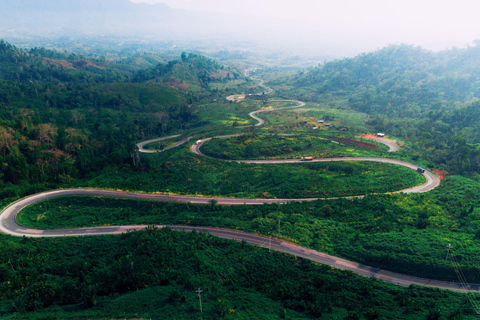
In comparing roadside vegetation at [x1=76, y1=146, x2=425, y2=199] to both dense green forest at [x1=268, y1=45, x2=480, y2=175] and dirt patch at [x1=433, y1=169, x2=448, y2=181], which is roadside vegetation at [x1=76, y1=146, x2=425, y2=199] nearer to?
dirt patch at [x1=433, y1=169, x2=448, y2=181]

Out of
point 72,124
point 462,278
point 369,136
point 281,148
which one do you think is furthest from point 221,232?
point 72,124

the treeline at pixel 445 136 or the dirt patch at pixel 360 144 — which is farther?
the dirt patch at pixel 360 144

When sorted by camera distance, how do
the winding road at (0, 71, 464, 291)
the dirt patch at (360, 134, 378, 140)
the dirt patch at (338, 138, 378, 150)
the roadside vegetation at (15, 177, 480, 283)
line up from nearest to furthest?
1. the winding road at (0, 71, 464, 291)
2. the roadside vegetation at (15, 177, 480, 283)
3. the dirt patch at (338, 138, 378, 150)
4. the dirt patch at (360, 134, 378, 140)

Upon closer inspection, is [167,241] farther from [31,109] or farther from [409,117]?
[409,117]

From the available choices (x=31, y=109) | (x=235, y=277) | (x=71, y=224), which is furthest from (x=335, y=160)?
(x=31, y=109)

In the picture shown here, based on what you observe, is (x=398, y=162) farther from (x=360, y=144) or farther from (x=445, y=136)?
(x=445, y=136)

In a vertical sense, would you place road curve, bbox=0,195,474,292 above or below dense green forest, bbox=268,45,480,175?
below

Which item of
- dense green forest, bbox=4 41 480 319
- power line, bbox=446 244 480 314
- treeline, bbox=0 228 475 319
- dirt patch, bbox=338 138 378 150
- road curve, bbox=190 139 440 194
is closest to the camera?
treeline, bbox=0 228 475 319

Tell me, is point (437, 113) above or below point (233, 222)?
above

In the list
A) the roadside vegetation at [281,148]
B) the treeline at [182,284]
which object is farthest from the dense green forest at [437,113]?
the treeline at [182,284]

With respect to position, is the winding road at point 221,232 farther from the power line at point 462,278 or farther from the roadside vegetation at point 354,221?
the roadside vegetation at point 354,221

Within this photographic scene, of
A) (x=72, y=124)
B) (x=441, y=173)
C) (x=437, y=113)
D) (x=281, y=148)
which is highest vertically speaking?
(x=437, y=113)

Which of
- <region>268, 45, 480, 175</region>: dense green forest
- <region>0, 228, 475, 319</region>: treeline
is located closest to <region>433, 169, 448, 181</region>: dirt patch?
<region>268, 45, 480, 175</region>: dense green forest
